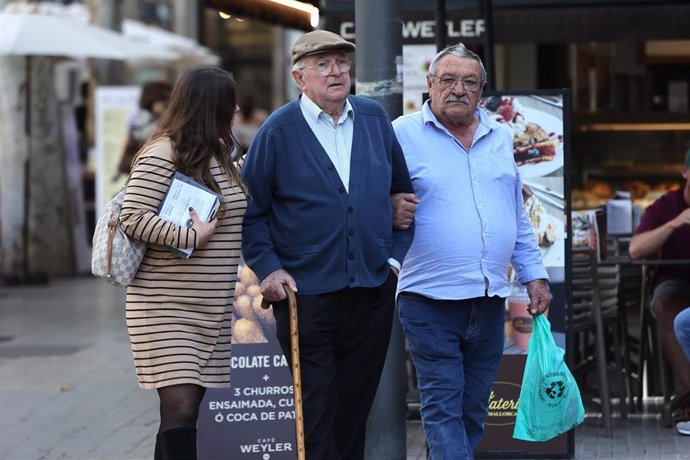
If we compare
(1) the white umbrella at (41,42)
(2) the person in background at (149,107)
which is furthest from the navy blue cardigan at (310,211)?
(1) the white umbrella at (41,42)

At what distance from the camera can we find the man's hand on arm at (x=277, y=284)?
4891mm

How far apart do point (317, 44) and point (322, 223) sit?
619 millimetres

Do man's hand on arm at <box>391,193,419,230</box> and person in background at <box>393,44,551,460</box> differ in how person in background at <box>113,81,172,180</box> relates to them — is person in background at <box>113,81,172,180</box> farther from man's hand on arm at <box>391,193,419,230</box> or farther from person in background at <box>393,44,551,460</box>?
man's hand on arm at <box>391,193,419,230</box>

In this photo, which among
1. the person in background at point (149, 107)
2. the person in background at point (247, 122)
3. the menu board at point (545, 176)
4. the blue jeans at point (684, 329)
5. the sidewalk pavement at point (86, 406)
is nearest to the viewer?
the menu board at point (545, 176)

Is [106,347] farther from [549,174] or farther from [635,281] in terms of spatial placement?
[549,174]

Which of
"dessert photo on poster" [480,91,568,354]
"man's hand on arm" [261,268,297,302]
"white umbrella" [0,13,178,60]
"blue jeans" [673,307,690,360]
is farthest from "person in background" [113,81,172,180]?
"man's hand on arm" [261,268,297,302]

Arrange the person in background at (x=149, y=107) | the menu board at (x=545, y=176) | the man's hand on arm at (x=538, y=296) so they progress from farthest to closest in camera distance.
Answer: the person in background at (x=149, y=107) < the menu board at (x=545, y=176) < the man's hand on arm at (x=538, y=296)

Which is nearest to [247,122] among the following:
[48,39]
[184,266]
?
[48,39]

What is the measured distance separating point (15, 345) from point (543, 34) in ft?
15.0

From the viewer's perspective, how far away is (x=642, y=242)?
7238mm

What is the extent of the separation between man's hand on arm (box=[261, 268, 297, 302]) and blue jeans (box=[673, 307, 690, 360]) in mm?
2569

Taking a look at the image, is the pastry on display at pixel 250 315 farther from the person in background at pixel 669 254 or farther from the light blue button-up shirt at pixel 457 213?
the person in background at pixel 669 254

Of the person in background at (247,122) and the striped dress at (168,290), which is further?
the person in background at (247,122)

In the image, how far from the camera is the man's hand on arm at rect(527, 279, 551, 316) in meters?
5.38
